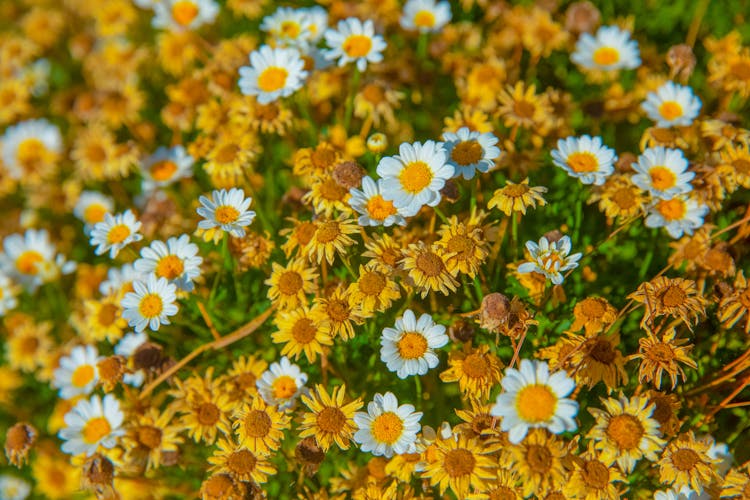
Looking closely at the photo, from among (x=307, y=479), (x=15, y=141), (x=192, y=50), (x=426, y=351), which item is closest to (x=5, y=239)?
(x=15, y=141)

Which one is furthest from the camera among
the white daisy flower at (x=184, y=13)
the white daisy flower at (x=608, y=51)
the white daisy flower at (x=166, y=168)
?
the white daisy flower at (x=184, y=13)

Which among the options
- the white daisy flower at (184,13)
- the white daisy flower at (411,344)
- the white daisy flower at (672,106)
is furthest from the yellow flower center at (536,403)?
the white daisy flower at (184,13)

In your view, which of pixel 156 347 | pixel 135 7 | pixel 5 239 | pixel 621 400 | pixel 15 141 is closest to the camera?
pixel 621 400

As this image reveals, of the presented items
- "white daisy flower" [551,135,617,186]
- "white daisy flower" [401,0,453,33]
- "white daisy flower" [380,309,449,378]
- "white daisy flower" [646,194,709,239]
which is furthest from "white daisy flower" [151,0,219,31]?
"white daisy flower" [646,194,709,239]

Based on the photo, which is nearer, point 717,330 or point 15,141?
point 717,330

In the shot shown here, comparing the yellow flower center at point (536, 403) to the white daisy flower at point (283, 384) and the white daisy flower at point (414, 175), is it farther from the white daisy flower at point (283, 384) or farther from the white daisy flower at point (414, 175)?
the white daisy flower at point (283, 384)

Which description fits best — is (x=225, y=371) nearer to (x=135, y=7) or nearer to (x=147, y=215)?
(x=147, y=215)

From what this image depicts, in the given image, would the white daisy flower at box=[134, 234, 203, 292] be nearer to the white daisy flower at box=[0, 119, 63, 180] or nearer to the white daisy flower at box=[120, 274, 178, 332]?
the white daisy flower at box=[120, 274, 178, 332]
